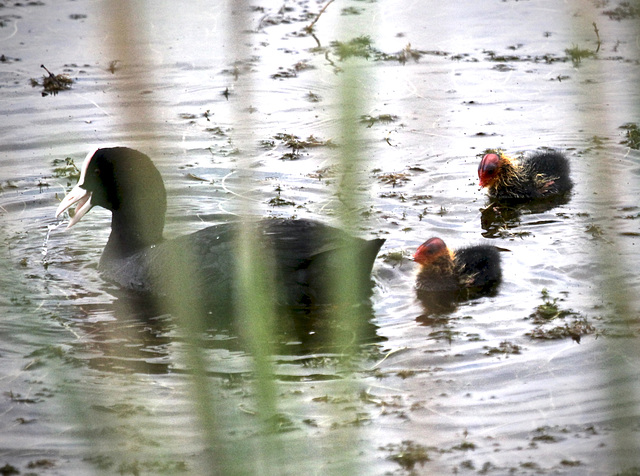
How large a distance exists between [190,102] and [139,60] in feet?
27.1

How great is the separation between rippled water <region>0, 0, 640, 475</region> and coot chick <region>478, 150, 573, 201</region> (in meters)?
0.18

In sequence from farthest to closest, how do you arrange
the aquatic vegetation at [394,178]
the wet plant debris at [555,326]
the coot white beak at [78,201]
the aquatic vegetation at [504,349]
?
the aquatic vegetation at [394,178] < the coot white beak at [78,201] < the wet plant debris at [555,326] < the aquatic vegetation at [504,349]

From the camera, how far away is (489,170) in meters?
7.04

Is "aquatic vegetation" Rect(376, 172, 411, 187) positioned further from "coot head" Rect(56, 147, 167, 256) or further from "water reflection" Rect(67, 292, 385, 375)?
"water reflection" Rect(67, 292, 385, 375)

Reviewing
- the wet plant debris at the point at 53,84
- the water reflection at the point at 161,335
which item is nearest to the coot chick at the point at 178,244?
the water reflection at the point at 161,335

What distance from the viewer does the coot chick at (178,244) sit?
516cm

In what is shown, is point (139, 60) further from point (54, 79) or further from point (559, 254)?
point (54, 79)

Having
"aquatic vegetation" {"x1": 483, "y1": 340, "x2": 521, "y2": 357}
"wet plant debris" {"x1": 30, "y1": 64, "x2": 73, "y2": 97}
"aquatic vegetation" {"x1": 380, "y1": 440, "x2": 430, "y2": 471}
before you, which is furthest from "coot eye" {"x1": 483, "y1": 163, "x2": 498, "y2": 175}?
"wet plant debris" {"x1": 30, "y1": 64, "x2": 73, "y2": 97}

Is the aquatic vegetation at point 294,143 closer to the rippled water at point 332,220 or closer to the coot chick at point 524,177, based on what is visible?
the rippled water at point 332,220

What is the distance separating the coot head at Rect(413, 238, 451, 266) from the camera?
564 cm

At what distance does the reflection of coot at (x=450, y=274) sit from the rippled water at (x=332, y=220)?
0.14m

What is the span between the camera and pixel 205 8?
12.6 m

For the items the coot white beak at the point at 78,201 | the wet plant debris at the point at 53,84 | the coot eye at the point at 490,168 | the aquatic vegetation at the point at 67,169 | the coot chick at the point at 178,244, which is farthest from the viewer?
the wet plant debris at the point at 53,84

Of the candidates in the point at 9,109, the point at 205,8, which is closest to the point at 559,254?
the point at 9,109
